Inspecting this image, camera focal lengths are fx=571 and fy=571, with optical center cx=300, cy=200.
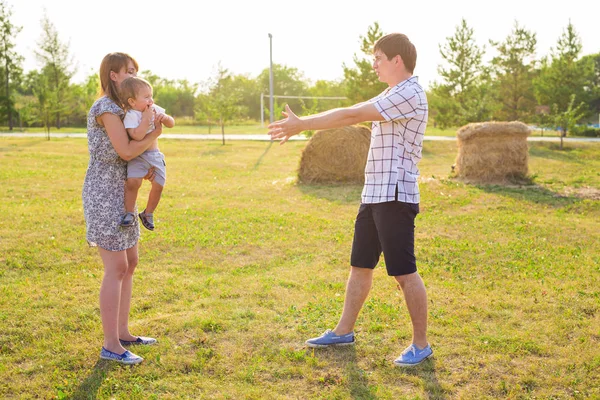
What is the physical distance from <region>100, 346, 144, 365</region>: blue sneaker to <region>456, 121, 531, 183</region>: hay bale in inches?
460

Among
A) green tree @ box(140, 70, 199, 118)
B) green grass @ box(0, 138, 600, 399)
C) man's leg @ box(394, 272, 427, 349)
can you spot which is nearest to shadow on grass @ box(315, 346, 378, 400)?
green grass @ box(0, 138, 600, 399)

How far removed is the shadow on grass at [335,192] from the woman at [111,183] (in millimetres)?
7840

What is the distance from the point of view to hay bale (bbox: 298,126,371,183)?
46.6ft

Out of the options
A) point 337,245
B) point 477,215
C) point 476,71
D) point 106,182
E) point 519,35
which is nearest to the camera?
point 106,182

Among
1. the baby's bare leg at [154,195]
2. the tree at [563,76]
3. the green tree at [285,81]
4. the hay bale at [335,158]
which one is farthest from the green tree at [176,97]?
the baby's bare leg at [154,195]

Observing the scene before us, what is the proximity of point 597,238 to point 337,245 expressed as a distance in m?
3.76

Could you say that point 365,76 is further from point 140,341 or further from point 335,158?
point 140,341

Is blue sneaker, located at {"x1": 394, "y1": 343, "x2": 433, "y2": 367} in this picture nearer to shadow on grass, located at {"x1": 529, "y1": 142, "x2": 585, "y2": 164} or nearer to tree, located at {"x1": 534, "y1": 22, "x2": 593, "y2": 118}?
shadow on grass, located at {"x1": 529, "y1": 142, "x2": 585, "y2": 164}

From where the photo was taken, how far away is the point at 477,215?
10086 mm

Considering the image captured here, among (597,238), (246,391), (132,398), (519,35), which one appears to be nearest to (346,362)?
(246,391)

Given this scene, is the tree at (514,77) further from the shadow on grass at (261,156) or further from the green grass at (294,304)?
the green grass at (294,304)

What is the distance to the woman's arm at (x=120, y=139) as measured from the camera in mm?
3781

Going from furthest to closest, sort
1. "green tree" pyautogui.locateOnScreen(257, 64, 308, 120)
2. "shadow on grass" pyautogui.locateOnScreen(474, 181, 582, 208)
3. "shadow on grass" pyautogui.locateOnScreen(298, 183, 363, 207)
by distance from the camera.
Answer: "green tree" pyautogui.locateOnScreen(257, 64, 308, 120) < "shadow on grass" pyautogui.locateOnScreen(298, 183, 363, 207) < "shadow on grass" pyautogui.locateOnScreen(474, 181, 582, 208)

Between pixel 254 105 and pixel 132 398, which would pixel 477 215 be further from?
pixel 254 105
